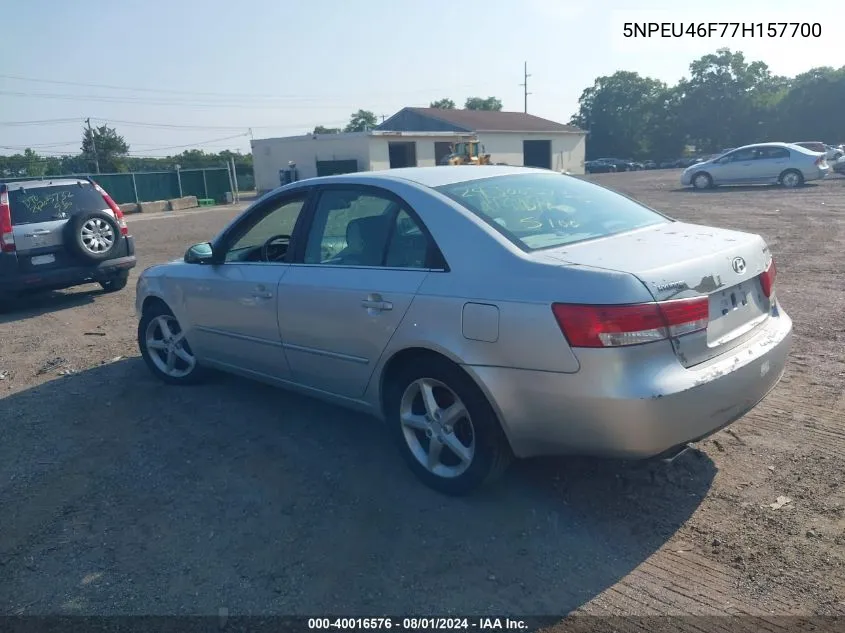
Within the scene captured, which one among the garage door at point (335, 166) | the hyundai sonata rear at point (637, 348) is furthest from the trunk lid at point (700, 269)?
the garage door at point (335, 166)

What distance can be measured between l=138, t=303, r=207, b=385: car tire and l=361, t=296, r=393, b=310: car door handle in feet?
7.21

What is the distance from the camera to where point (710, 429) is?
325 centimetres

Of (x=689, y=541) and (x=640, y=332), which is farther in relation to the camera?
(x=689, y=541)

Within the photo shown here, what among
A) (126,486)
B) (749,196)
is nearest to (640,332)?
(126,486)

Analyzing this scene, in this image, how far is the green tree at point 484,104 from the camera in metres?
103

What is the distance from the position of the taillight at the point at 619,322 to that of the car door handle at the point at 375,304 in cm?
101

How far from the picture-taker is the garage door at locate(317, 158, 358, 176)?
38.3 metres

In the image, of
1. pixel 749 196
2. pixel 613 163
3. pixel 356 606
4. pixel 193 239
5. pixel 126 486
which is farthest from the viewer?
pixel 613 163

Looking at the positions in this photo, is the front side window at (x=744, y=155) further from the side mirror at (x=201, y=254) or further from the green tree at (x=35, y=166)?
the green tree at (x=35, y=166)

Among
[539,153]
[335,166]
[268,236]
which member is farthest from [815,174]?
[539,153]

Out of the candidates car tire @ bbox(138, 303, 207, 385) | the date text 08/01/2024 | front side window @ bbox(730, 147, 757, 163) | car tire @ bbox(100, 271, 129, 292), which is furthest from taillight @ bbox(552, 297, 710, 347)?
front side window @ bbox(730, 147, 757, 163)

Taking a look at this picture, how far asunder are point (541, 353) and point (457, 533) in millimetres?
986

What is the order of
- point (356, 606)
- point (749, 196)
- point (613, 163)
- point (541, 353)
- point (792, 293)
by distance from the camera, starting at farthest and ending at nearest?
point (613, 163) → point (749, 196) → point (792, 293) → point (541, 353) → point (356, 606)

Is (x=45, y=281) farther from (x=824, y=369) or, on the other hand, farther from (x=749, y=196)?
(x=749, y=196)
